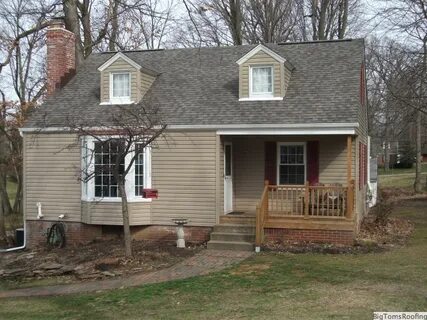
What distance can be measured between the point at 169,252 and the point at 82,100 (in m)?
→ 6.16

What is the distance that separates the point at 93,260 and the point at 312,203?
557 centimetres

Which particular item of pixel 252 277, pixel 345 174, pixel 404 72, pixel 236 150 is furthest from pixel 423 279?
pixel 404 72

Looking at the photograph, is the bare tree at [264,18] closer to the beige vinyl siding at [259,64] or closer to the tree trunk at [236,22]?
the tree trunk at [236,22]

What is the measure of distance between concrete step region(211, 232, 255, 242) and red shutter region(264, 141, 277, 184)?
2377 millimetres

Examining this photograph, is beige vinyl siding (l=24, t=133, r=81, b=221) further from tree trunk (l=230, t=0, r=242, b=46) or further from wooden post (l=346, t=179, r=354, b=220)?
tree trunk (l=230, t=0, r=242, b=46)

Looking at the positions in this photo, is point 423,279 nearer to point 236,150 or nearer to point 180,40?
point 236,150

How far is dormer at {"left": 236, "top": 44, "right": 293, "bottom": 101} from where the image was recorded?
15.4 meters

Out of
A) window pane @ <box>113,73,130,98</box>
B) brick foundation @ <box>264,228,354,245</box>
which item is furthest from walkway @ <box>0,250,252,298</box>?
window pane @ <box>113,73,130,98</box>

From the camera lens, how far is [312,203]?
13875 millimetres

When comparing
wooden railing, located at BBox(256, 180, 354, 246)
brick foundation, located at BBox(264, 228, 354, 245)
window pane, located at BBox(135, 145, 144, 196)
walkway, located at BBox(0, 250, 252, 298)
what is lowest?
walkway, located at BBox(0, 250, 252, 298)

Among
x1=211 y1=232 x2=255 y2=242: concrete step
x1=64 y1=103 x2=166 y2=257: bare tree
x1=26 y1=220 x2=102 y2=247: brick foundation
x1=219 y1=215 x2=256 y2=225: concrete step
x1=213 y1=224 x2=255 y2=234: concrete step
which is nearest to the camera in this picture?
x1=64 y1=103 x2=166 y2=257: bare tree

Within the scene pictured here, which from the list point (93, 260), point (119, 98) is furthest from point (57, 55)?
point (93, 260)

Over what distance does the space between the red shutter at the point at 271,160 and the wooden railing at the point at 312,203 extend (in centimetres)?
136

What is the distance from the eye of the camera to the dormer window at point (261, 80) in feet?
51.1
